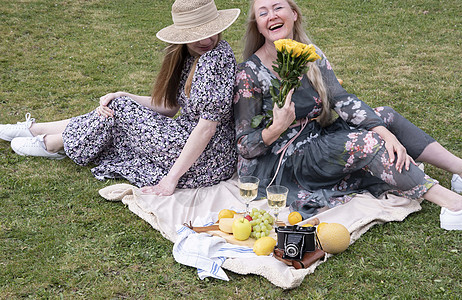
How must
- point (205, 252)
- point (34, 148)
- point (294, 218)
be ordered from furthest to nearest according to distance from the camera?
point (34, 148) → point (294, 218) → point (205, 252)

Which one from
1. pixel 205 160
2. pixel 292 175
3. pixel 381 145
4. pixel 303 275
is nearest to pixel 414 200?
pixel 381 145

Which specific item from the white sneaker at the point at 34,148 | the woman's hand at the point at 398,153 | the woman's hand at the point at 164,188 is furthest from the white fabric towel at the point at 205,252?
the white sneaker at the point at 34,148

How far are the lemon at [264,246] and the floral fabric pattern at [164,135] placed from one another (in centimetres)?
112

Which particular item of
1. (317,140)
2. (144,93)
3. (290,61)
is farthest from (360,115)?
(144,93)

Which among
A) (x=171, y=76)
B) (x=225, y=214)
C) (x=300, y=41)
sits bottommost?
(x=225, y=214)

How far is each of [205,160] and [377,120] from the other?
152 centimetres

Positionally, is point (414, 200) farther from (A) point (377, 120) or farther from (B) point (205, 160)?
(B) point (205, 160)

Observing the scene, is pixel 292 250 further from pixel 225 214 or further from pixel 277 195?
pixel 225 214

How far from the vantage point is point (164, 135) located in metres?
4.41

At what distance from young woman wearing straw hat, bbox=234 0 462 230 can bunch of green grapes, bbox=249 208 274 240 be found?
16.8 inches

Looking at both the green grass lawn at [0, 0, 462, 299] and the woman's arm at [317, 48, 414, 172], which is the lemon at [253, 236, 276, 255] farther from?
the woman's arm at [317, 48, 414, 172]

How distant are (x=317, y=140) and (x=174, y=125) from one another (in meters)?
1.26

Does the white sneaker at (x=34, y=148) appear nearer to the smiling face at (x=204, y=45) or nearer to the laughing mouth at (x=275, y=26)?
the smiling face at (x=204, y=45)

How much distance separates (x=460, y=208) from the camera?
12.4 ft
